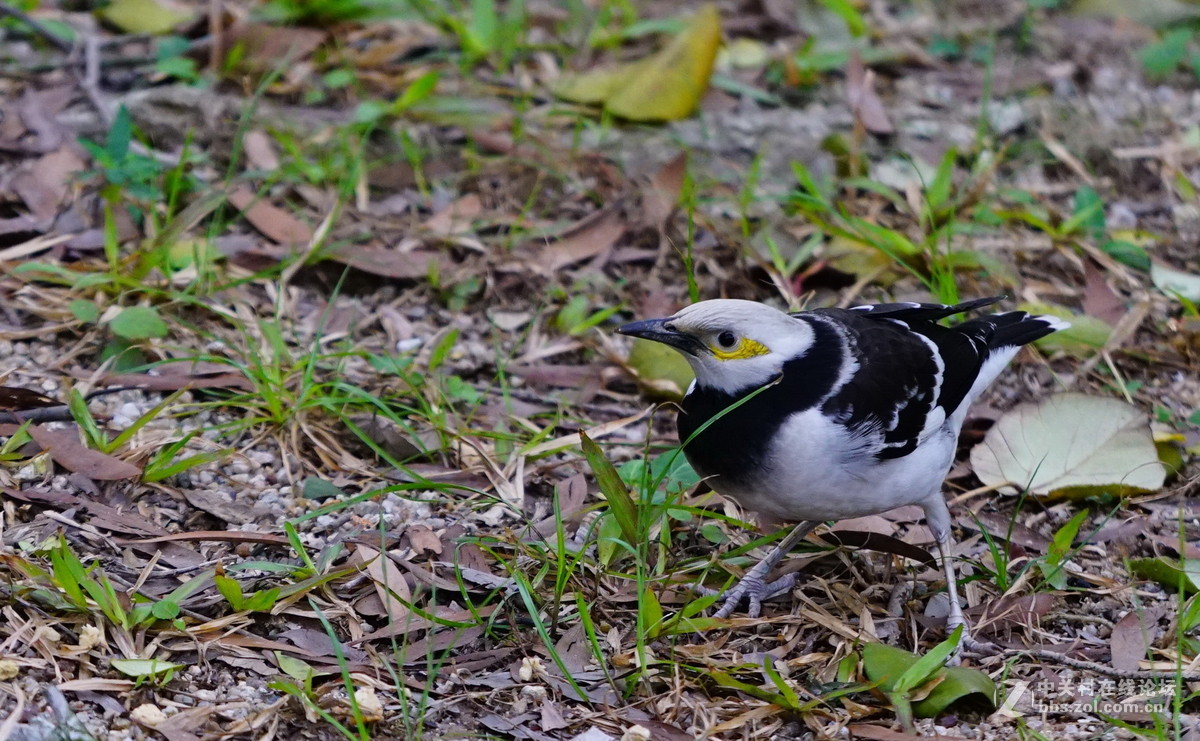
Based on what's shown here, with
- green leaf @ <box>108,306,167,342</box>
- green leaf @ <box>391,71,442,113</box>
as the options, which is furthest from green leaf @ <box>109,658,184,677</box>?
green leaf @ <box>391,71,442,113</box>

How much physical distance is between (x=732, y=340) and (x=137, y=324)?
8.15 feet

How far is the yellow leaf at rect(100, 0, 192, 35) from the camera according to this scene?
7.22 m

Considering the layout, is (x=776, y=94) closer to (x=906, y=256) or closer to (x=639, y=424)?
(x=906, y=256)

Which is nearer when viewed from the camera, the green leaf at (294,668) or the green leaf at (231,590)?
the green leaf at (294,668)

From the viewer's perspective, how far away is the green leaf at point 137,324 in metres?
4.89

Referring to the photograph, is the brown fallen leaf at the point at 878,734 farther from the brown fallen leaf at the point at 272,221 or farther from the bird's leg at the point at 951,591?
the brown fallen leaf at the point at 272,221

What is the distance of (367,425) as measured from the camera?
4883 mm

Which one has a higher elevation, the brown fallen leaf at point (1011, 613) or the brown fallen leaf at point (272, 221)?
the brown fallen leaf at point (272, 221)

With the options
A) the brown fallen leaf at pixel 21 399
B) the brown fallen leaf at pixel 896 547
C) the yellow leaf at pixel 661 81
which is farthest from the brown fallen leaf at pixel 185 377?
the yellow leaf at pixel 661 81

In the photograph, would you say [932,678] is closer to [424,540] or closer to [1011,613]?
[1011,613]

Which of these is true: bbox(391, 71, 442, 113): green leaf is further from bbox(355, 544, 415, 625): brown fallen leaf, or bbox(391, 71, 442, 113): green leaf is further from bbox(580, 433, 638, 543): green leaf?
bbox(580, 433, 638, 543): green leaf

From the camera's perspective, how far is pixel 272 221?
5953 mm

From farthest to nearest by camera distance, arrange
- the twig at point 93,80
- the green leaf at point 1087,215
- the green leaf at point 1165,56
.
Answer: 1. the green leaf at point 1165,56
2. the twig at point 93,80
3. the green leaf at point 1087,215

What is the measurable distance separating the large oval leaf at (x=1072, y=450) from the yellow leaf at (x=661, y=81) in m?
2.87
